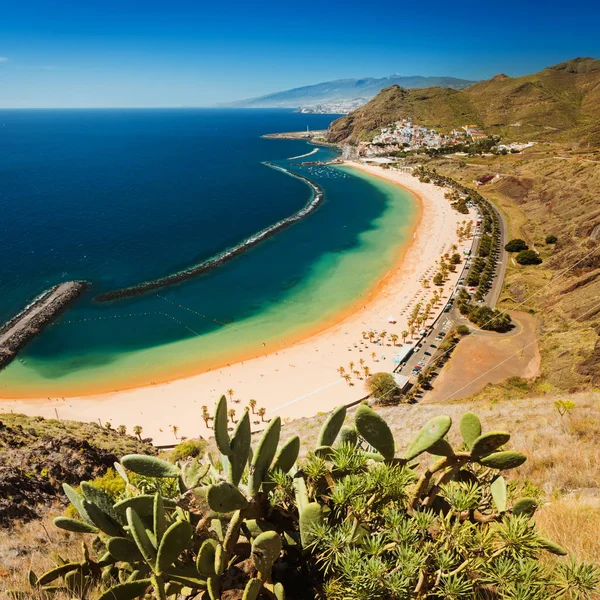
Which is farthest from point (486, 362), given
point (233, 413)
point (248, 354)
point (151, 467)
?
point (151, 467)

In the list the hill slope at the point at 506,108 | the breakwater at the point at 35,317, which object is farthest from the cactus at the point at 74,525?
the hill slope at the point at 506,108

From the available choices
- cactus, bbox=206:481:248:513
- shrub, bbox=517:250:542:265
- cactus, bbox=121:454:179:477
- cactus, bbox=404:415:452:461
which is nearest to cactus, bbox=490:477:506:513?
cactus, bbox=404:415:452:461

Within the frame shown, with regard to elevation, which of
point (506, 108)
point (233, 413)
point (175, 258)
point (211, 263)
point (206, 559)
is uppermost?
point (506, 108)

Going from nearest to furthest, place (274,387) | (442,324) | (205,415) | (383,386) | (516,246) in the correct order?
(205,415)
(383,386)
(274,387)
(442,324)
(516,246)

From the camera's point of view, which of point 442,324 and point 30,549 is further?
point 442,324

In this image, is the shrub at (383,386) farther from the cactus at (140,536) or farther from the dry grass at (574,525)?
the cactus at (140,536)

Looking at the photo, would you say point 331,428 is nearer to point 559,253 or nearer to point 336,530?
point 336,530
